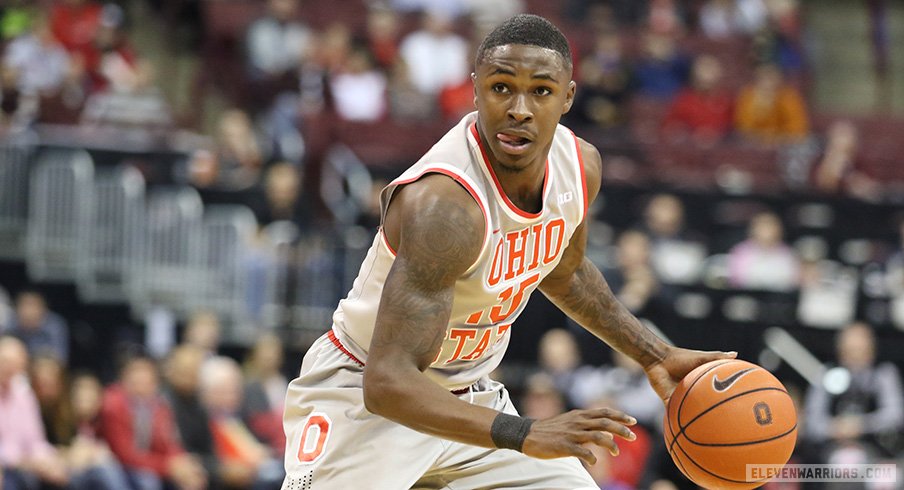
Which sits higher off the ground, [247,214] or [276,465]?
[247,214]

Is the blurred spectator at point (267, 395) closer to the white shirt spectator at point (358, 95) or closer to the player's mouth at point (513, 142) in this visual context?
the white shirt spectator at point (358, 95)

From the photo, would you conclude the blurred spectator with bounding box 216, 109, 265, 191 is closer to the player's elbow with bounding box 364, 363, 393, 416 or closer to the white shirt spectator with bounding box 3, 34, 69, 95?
the white shirt spectator with bounding box 3, 34, 69, 95

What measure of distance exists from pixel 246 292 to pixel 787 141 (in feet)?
20.2

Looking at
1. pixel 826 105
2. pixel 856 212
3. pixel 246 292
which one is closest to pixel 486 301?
pixel 246 292

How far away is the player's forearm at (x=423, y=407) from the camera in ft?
14.6

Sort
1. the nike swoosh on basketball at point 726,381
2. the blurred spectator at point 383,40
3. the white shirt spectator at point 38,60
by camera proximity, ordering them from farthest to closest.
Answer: the blurred spectator at point 383,40 → the white shirt spectator at point 38,60 → the nike swoosh on basketball at point 726,381

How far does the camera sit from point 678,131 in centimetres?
1507

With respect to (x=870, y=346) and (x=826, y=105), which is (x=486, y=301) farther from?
(x=826, y=105)

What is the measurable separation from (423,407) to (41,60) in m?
11.6

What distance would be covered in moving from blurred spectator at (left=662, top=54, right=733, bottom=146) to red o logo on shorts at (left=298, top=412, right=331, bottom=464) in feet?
34.1

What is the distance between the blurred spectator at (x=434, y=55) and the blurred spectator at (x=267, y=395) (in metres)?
5.00

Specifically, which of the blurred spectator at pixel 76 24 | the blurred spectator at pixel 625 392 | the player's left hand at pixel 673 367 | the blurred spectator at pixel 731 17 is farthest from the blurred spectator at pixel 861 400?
the blurred spectator at pixel 76 24

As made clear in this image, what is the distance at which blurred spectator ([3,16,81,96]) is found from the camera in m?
14.6

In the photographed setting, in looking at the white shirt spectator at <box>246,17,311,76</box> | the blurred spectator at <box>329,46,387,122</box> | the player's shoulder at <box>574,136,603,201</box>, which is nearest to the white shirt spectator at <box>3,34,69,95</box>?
the white shirt spectator at <box>246,17,311,76</box>
